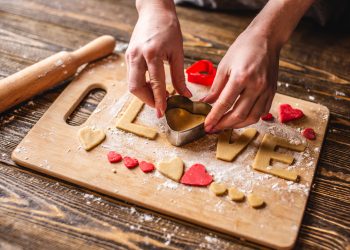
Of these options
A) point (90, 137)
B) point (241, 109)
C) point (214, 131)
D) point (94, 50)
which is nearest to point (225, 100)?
point (241, 109)

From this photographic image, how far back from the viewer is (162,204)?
3.48 ft

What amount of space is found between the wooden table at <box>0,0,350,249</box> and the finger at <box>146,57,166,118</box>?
0.27 meters

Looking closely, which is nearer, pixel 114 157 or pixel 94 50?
pixel 114 157

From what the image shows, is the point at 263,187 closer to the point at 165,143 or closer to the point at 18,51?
the point at 165,143

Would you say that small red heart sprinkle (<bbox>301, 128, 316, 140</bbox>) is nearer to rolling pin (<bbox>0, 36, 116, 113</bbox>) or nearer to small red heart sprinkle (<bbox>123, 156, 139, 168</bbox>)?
small red heart sprinkle (<bbox>123, 156, 139, 168</bbox>)

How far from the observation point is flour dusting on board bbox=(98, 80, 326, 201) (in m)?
1.11

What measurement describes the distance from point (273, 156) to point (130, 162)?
0.37 meters

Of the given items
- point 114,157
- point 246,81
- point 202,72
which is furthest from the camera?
point 202,72

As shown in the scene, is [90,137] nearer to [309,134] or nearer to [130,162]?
[130,162]

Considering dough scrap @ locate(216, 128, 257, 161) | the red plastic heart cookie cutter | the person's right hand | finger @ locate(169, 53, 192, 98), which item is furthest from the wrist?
dough scrap @ locate(216, 128, 257, 161)

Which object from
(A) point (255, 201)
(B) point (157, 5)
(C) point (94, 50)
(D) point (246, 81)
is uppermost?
(B) point (157, 5)

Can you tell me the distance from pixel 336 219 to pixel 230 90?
40 cm

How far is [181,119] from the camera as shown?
1.24m

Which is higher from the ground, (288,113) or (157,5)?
(157,5)
